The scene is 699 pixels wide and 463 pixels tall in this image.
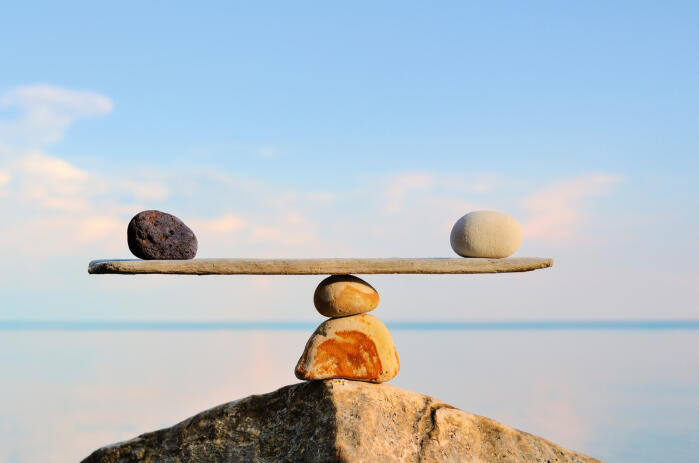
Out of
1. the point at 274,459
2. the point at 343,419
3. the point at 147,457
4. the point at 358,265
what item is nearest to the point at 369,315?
the point at 358,265

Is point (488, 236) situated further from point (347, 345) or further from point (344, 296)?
point (347, 345)

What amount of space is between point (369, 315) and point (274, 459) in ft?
4.28

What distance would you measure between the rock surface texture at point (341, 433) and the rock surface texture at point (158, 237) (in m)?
1.34

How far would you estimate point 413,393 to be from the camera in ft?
18.5

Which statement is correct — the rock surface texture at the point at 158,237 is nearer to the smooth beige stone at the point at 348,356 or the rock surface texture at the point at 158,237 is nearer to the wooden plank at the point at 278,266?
the wooden plank at the point at 278,266

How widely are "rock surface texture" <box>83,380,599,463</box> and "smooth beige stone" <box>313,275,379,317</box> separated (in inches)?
21.7

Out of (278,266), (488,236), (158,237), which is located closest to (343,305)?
(278,266)

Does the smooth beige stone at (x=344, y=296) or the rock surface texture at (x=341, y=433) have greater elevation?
the smooth beige stone at (x=344, y=296)

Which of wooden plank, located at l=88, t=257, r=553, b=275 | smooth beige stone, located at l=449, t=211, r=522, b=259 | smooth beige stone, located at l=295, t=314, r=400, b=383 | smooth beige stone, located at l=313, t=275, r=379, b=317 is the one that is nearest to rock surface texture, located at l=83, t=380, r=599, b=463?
smooth beige stone, located at l=295, t=314, r=400, b=383

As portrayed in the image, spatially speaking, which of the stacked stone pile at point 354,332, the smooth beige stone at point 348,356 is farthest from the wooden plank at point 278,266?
the smooth beige stone at point 348,356

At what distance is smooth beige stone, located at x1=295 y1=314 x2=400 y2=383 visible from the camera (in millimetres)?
5418

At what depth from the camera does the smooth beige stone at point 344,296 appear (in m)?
5.46

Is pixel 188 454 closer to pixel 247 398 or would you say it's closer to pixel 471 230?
pixel 247 398

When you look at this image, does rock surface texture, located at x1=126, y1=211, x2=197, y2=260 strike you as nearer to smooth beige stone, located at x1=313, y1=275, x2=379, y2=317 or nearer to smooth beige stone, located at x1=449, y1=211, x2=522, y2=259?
smooth beige stone, located at x1=313, y1=275, x2=379, y2=317
